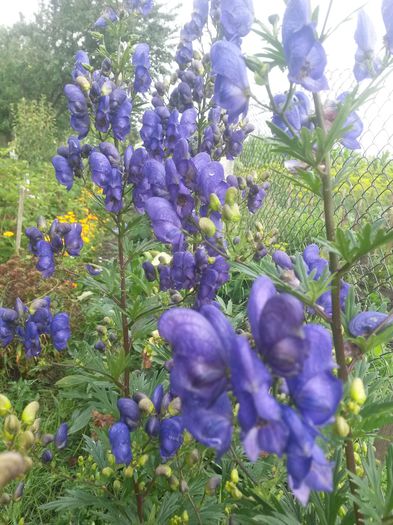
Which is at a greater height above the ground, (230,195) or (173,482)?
(230,195)

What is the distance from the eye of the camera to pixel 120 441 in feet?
4.43

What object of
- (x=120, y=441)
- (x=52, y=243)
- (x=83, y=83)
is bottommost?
(x=120, y=441)

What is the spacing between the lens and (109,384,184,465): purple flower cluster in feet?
4.34

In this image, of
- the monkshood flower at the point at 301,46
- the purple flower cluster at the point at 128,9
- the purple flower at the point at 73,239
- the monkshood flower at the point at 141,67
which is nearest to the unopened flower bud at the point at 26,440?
the purple flower at the point at 73,239

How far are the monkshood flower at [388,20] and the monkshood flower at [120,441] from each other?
1.16 m

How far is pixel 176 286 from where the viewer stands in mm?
1606

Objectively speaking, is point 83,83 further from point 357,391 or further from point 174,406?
point 357,391

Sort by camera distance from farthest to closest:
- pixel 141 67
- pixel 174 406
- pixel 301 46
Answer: pixel 141 67, pixel 174 406, pixel 301 46

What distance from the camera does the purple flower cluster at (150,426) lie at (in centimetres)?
132

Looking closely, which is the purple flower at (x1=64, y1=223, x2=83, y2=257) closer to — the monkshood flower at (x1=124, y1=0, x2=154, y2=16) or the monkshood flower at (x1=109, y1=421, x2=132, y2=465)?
the monkshood flower at (x1=109, y1=421, x2=132, y2=465)

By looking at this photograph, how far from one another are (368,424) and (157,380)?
1.13 m

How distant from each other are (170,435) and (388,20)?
1142mm

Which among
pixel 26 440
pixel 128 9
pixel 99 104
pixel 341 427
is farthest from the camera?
pixel 128 9

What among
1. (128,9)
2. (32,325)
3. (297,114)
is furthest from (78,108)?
(297,114)
